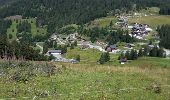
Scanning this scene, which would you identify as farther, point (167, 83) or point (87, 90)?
point (167, 83)

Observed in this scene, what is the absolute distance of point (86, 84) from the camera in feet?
80.5

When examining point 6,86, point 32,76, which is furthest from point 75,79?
point 6,86

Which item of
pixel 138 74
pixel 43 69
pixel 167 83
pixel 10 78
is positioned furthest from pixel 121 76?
pixel 10 78

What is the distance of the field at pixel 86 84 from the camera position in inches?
856

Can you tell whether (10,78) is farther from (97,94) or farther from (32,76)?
(97,94)

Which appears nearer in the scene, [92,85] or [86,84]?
[92,85]

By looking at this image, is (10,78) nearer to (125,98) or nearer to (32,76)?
(32,76)

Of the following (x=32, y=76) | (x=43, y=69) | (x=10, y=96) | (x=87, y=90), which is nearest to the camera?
(x=10, y=96)

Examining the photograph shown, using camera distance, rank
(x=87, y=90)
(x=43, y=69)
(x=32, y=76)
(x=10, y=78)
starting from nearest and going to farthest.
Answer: (x=87, y=90) → (x=10, y=78) → (x=32, y=76) → (x=43, y=69)

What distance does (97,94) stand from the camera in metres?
21.9

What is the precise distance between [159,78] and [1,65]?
11.6m

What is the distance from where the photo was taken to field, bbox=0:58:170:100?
2173cm

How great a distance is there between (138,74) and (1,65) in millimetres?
10157

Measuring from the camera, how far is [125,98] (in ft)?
70.9
